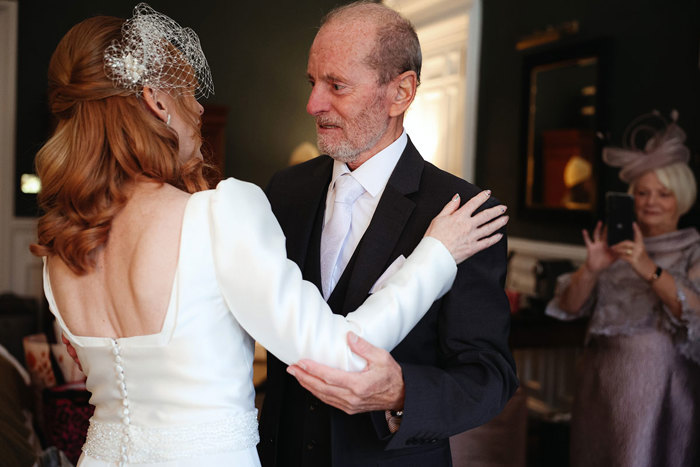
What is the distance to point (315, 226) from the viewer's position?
182 cm

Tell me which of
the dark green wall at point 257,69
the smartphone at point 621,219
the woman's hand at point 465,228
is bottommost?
the woman's hand at point 465,228

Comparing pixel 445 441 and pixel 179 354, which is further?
pixel 445 441

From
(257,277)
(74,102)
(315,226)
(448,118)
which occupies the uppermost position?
(448,118)

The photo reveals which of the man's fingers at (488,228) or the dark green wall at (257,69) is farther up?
the dark green wall at (257,69)

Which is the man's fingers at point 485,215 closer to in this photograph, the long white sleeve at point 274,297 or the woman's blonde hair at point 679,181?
the long white sleeve at point 274,297

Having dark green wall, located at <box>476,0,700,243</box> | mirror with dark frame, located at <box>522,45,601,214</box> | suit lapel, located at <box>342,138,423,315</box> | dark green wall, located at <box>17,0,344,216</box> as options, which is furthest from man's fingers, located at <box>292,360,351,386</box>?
dark green wall, located at <box>17,0,344,216</box>

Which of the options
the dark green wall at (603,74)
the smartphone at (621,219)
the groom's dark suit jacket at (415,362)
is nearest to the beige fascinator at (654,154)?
the smartphone at (621,219)

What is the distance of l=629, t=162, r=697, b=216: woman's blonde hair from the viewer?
306cm

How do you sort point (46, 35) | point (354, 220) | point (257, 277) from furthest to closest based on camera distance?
point (46, 35) → point (354, 220) → point (257, 277)

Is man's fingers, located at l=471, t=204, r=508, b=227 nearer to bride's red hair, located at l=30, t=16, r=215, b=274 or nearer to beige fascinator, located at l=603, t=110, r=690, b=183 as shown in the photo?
bride's red hair, located at l=30, t=16, r=215, b=274

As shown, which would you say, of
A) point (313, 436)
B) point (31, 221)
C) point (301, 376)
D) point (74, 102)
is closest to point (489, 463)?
point (313, 436)

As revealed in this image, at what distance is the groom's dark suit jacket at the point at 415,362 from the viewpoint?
4.88 ft

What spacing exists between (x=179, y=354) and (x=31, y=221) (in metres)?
5.60

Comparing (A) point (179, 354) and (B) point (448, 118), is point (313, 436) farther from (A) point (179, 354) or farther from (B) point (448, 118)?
(B) point (448, 118)
